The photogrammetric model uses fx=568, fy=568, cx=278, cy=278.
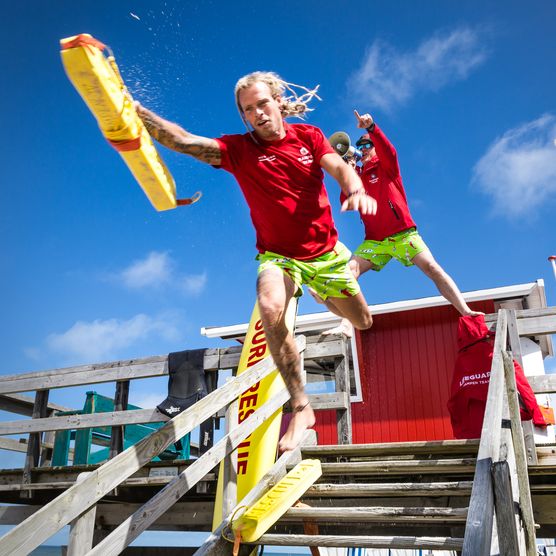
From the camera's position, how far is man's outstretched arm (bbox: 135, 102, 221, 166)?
3305 millimetres

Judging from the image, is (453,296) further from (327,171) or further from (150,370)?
(150,370)

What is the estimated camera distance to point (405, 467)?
3.99 metres

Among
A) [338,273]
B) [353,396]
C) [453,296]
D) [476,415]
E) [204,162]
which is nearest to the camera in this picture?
[204,162]

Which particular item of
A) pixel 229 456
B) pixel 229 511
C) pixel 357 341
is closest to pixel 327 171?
pixel 229 456

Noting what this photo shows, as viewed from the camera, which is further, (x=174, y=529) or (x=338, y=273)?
(x=174, y=529)

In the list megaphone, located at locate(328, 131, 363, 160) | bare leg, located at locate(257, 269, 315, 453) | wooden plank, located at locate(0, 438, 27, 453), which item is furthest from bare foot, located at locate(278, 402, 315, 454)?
wooden plank, located at locate(0, 438, 27, 453)

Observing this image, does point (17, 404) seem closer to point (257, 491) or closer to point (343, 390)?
point (343, 390)

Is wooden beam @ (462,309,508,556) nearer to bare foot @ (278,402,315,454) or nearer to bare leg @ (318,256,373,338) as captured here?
bare leg @ (318,256,373,338)

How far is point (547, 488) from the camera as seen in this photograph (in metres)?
3.86

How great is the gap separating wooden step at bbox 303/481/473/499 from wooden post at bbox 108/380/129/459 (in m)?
2.68

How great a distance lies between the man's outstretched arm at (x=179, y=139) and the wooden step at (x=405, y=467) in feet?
7.66

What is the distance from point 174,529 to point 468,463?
3.55 meters

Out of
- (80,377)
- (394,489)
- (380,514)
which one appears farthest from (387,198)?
(80,377)

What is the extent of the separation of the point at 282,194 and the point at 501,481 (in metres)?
2.08
